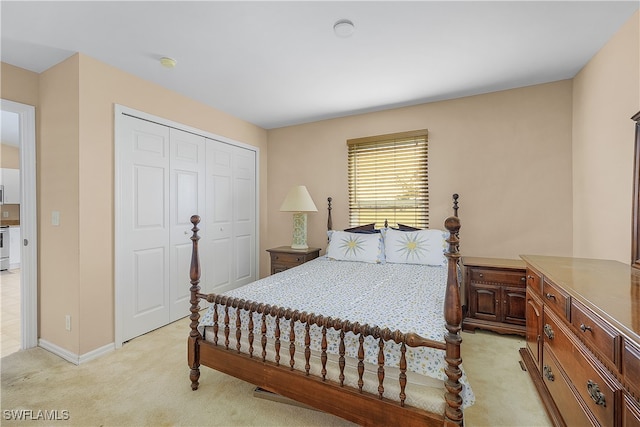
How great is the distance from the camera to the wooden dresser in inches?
38.4

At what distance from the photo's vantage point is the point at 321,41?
7.17 ft

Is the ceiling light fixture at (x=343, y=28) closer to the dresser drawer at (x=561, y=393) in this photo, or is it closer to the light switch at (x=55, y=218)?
the dresser drawer at (x=561, y=393)

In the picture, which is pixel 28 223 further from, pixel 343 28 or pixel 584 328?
pixel 584 328

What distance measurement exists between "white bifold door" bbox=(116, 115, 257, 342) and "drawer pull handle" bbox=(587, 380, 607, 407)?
3.24 m

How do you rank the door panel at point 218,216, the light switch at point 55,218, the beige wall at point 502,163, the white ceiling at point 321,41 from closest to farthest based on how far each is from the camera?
the white ceiling at point 321,41
the light switch at point 55,218
the beige wall at point 502,163
the door panel at point 218,216

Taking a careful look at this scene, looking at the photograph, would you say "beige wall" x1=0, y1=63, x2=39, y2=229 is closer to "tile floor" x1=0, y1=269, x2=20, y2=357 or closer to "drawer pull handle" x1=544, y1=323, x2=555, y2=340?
"tile floor" x1=0, y1=269, x2=20, y2=357

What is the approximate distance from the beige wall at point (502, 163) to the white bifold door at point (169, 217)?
1.98 metres

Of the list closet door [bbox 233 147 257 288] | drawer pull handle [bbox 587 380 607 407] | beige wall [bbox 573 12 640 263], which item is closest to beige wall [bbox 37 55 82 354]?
closet door [bbox 233 147 257 288]

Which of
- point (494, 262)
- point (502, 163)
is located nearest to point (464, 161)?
point (502, 163)

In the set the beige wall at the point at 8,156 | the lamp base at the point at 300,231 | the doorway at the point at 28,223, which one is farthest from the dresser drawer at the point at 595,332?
the beige wall at the point at 8,156

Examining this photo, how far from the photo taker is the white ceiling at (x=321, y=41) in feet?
6.04

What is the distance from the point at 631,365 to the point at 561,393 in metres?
0.78

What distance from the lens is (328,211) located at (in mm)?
4066

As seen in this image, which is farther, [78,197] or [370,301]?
[78,197]
